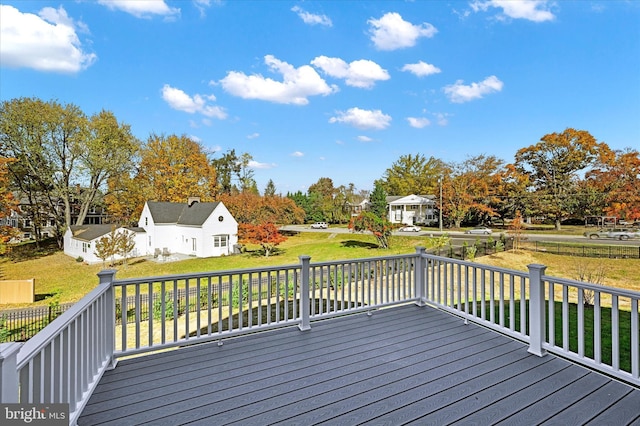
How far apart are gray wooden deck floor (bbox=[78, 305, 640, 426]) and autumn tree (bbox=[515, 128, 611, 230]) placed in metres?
10.0

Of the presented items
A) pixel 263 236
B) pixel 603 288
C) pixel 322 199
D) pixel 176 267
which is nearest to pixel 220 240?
pixel 263 236

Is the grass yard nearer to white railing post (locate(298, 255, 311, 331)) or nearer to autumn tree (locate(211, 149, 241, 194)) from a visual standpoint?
white railing post (locate(298, 255, 311, 331))

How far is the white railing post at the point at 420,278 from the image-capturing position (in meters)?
3.70

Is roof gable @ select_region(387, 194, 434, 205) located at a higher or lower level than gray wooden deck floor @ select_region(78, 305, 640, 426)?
higher

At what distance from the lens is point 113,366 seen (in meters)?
2.25

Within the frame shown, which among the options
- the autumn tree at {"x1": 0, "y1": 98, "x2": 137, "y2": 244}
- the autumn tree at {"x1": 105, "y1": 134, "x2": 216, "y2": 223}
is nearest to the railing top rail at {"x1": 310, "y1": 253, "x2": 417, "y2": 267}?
the autumn tree at {"x1": 0, "y1": 98, "x2": 137, "y2": 244}

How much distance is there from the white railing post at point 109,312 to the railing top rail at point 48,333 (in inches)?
12.9

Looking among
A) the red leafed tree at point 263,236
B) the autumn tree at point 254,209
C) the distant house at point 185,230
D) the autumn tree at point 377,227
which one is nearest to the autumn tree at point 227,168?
the autumn tree at point 254,209

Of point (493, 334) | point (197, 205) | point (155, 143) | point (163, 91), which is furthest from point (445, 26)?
point (155, 143)

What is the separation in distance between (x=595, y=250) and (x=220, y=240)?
39.0 feet

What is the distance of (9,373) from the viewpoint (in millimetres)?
890

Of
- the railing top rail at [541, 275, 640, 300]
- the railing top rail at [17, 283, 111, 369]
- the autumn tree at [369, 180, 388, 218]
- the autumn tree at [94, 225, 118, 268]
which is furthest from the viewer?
the autumn tree at [369, 180, 388, 218]

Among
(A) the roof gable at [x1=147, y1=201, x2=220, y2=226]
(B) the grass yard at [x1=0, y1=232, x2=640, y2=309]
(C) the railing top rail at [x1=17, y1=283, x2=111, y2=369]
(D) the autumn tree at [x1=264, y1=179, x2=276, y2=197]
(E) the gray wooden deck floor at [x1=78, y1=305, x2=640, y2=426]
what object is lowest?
(B) the grass yard at [x1=0, y1=232, x2=640, y2=309]

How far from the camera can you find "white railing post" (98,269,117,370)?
2176mm
